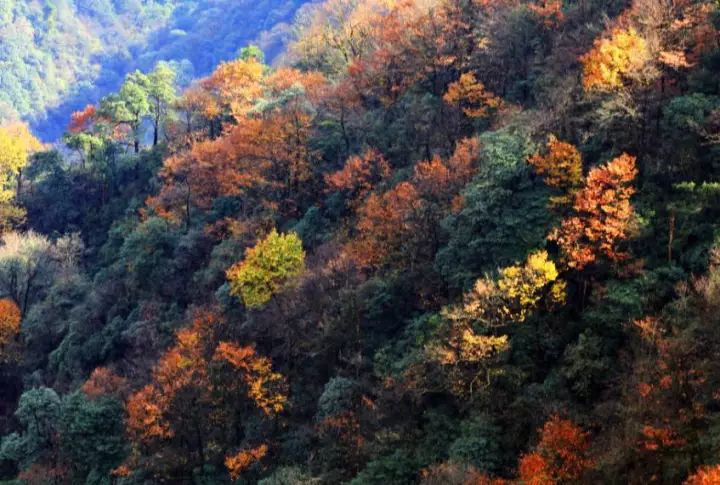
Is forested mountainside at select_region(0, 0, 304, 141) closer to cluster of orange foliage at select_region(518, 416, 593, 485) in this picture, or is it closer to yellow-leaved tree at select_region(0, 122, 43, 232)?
yellow-leaved tree at select_region(0, 122, 43, 232)

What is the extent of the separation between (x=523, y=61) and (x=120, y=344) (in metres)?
38.2

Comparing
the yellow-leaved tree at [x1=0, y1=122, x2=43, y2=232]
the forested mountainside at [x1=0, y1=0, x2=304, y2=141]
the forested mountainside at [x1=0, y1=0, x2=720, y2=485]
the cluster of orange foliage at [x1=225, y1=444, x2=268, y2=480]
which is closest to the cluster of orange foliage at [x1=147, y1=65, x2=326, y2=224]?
the forested mountainside at [x1=0, y1=0, x2=720, y2=485]

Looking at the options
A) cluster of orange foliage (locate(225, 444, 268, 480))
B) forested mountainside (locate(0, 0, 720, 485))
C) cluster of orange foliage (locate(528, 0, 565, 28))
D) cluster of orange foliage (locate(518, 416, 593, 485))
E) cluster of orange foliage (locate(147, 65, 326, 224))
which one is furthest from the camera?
cluster of orange foliage (locate(147, 65, 326, 224))

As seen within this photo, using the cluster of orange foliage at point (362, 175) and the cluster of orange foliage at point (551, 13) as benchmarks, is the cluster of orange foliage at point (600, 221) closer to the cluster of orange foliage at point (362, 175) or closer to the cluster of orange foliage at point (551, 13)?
the cluster of orange foliage at point (362, 175)

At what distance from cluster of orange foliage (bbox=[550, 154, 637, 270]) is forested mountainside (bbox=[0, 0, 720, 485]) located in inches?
5.4

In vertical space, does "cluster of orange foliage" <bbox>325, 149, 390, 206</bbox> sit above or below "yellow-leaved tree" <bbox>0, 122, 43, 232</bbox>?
below

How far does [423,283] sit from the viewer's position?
132 ft

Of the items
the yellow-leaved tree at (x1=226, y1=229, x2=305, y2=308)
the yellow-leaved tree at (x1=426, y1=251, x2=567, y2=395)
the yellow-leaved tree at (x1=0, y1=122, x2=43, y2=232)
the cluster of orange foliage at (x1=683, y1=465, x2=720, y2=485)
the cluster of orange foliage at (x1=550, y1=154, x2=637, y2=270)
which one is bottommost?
the cluster of orange foliage at (x1=683, y1=465, x2=720, y2=485)

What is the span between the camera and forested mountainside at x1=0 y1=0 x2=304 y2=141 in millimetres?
162375

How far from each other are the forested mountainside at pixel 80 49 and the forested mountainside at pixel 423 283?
92232mm

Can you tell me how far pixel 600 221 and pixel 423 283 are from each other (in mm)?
10799

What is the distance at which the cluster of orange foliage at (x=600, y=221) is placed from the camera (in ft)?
109

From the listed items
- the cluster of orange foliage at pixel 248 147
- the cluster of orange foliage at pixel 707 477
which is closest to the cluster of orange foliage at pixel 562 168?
the cluster of orange foliage at pixel 707 477

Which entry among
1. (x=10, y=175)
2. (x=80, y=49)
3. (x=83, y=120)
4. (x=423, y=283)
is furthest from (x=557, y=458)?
(x=80, y=49)
